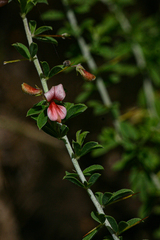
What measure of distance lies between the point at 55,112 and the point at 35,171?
1.42 meters

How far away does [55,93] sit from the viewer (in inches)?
21.9

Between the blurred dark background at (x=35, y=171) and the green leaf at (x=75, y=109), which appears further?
the blurred dark background at (x=35, y=171)

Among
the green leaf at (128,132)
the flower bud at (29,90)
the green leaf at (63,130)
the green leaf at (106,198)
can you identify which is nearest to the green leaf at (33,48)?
the flower bud at (29,90)

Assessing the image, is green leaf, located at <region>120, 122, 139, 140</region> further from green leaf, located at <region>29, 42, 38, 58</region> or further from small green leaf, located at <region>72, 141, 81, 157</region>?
green leaf, located at <region>29, 42, 38, 58</region>

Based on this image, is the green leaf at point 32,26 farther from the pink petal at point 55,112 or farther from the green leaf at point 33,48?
the pink petal at point 55,112

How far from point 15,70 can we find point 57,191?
100 centimetres

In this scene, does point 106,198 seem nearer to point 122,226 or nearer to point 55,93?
point 122,226

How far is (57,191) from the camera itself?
1.98 m

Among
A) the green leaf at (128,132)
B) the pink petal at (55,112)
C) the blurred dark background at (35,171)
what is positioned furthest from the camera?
the blurred dark background at (35,171)

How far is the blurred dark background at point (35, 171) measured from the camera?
1646mm

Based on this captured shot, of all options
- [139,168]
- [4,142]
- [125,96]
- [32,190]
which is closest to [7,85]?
[4,142]

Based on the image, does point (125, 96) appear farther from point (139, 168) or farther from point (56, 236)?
point (56, 236)

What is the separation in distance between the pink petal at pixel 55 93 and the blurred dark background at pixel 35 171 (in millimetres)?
842

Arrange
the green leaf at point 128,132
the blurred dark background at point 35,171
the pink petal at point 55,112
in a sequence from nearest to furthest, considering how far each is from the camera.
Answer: the pink petal at point 55,112, the green leaf at point 128,132, the blurred dark background at point 35,171
